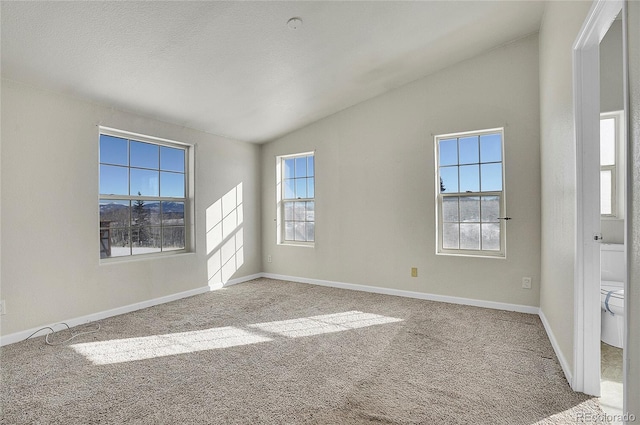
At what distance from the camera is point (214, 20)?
231 cm

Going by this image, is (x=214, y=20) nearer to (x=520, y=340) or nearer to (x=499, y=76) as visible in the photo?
(x=499, y=76)

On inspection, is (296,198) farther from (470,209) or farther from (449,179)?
→ (470,209)

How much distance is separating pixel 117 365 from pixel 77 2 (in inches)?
96.3

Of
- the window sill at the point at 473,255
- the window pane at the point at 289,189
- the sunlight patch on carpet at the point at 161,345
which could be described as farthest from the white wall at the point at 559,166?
the window pane at the point at 289,189

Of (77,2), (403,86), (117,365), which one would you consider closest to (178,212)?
(117,365)

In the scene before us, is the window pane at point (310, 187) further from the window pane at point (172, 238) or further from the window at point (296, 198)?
the window pane at point (172, 238)

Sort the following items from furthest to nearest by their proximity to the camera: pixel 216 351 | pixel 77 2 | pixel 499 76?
pixel 499 76 < pixel 216 351 < pixel 77 2

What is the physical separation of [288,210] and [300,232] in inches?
17.0

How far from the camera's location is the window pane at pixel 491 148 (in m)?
3.53

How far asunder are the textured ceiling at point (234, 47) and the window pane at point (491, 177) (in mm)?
1291

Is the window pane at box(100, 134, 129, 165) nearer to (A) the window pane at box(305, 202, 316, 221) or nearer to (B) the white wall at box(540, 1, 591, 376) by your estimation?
(A) the window pane at box(305, 202, 316, 221)

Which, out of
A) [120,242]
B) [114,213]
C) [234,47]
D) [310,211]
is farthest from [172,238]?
[234,47]

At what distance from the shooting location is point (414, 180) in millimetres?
3902

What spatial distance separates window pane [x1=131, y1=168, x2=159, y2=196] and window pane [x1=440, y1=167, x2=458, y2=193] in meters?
3.56
